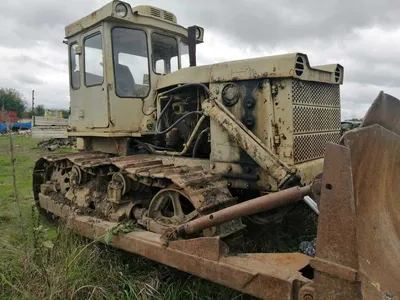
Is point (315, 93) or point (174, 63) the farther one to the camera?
point (174, 63)

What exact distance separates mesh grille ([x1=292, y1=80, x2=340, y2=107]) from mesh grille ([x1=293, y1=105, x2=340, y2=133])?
0.21ft

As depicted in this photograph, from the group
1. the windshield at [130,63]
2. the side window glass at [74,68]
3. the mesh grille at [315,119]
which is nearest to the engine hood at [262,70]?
the mesh grille at [315,119]

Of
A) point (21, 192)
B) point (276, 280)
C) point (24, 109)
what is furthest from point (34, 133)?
point (24, 109)

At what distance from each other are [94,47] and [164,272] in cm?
318

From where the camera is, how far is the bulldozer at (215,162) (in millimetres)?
2055

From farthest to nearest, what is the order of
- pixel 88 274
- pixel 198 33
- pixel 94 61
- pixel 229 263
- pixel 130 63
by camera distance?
pixel 198 33 < pixel 94 61 < pixel 130 63 < pixel 88 274 < pixel 229 263

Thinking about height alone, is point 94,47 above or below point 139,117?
above

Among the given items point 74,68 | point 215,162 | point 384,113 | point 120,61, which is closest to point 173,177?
point 215,162

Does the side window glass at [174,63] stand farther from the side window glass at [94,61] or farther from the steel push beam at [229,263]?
the steel push beam at [229,263]

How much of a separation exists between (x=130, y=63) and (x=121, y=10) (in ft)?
2.24

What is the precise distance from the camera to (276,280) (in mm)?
2324

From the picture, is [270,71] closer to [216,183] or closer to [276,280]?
[216,183]

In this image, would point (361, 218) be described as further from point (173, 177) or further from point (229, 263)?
point (173, 177)

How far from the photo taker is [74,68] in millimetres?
5555
